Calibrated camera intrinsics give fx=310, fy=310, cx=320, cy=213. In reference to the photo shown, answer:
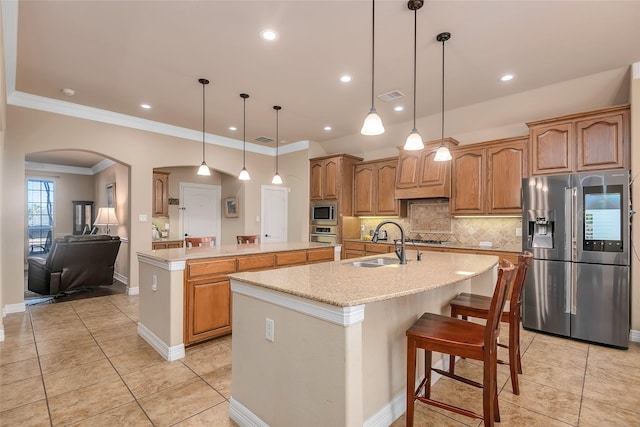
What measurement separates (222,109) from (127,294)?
3.39 metres

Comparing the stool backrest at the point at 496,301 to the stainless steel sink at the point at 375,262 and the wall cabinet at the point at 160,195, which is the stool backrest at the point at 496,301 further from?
the wall cabinet at the point at 160,195

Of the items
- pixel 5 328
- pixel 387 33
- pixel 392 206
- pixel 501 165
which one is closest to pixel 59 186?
pixel 5 328

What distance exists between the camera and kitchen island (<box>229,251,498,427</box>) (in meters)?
1.45

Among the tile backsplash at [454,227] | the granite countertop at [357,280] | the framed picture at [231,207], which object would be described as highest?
the framed picture at [231,207]

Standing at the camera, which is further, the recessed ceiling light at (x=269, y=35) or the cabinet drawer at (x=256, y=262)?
the cabinet drawer at (x=256, y=262)

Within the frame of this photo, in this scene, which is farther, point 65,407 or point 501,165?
point 501,165

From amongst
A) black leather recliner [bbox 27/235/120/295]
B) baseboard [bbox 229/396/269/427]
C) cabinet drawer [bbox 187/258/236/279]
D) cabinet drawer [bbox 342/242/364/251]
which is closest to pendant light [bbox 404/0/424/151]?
Answer: cabinet drawer [bbox 187/258/236/279]

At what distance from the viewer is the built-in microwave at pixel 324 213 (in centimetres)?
607

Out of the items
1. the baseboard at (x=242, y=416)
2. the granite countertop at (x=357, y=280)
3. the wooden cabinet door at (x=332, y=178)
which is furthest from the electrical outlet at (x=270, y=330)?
the wooden cabinet door at (x=332, y=178)

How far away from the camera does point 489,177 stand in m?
4.44

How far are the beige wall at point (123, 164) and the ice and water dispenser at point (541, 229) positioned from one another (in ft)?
13.3

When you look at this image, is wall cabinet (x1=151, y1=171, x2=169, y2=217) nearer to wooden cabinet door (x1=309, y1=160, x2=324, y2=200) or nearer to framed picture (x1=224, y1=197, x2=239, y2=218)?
framed picture (x1=224, y1=197, x2=239, y2=218)

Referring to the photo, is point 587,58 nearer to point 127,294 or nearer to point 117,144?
point 117,144

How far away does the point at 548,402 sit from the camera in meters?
2.19
